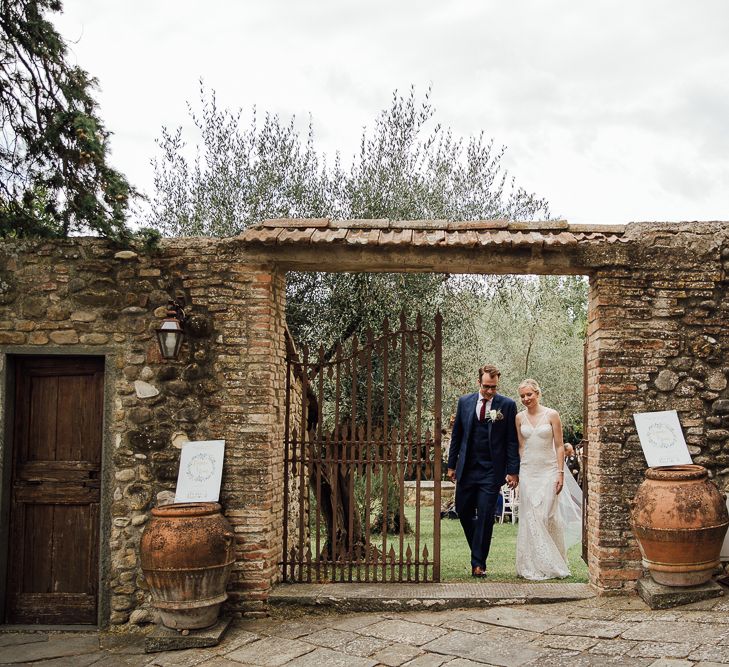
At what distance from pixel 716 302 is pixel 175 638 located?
4.71m

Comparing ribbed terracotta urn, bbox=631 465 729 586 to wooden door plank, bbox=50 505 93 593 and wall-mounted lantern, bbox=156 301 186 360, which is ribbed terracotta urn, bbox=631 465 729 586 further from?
wooden door plank, bbox=50 505 93 593

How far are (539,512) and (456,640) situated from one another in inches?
71.9

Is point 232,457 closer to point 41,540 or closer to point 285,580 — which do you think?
point 285,580

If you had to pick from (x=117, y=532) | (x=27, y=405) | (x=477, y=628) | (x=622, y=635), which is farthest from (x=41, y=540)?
(x=622, y=635)

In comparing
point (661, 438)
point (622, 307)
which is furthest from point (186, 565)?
point (622, 307)

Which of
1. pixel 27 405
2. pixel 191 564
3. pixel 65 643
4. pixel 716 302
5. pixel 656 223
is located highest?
pixel 656 223

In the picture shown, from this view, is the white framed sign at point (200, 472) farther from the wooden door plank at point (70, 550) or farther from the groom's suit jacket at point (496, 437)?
the groom's suit jacket at point (496, 437)

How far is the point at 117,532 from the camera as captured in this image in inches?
215

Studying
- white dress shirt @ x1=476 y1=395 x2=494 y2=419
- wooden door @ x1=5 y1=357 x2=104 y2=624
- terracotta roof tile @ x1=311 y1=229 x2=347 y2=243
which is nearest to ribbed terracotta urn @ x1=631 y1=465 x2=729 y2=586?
white dress shirt @ x1=476 y1=395 x2=494 y2=419

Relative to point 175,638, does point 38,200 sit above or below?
above

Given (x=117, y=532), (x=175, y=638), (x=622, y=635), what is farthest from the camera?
(x=117, y=532)

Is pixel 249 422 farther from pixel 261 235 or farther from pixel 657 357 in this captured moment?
pixel 657 357

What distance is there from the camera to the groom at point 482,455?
243 inches

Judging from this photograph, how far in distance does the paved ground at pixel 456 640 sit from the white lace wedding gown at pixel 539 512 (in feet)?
2.47
